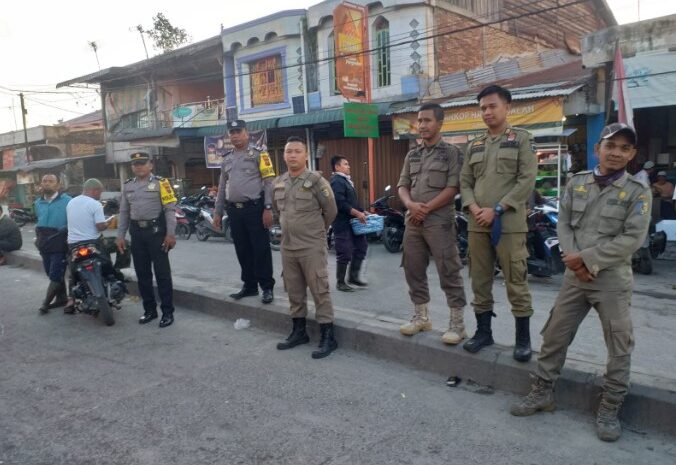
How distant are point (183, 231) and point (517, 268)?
11.2m

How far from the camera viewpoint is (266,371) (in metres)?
4.10

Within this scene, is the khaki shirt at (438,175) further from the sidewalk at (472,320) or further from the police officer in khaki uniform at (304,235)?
the sidewalk at (472,320)

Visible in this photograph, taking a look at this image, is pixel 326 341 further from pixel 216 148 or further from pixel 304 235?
pixel 216 148

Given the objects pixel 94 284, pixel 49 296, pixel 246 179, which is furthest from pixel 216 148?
pixel 246 179

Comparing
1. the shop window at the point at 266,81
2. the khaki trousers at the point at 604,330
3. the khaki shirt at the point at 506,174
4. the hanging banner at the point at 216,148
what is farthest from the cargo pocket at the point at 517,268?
the hanging banner at the point at 216,148

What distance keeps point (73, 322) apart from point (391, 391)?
394cm

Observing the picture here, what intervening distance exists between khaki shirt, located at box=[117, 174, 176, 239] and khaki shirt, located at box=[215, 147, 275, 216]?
0.66 meters

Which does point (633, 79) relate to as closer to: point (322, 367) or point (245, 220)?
point (245, 220)

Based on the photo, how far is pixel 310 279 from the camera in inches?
171

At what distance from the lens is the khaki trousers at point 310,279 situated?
4344 millimetres

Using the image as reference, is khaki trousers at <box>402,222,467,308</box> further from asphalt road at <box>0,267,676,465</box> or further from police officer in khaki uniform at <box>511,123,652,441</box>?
police officer in khaki uniform at <box>511,123,652,441</box>

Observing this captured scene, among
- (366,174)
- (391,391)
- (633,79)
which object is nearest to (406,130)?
(366,174)

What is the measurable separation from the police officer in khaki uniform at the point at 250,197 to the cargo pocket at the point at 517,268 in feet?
8.43

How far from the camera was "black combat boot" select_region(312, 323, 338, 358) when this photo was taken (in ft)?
14.3
